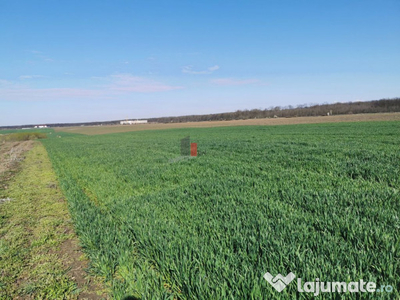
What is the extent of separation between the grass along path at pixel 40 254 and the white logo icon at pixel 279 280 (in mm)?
2196

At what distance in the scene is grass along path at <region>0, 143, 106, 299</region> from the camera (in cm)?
304

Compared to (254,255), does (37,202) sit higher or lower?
lower

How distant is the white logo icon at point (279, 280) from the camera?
231cm

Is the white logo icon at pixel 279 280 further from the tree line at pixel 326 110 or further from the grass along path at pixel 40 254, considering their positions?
the tree line at pixel 326 110

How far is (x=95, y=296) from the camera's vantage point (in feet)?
9.46

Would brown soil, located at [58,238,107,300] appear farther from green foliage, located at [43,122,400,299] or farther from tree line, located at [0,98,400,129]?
tree line, located at [0,98,400,129]

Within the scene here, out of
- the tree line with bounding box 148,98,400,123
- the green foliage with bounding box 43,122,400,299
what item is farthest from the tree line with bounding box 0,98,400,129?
the green foliage with bounding box 43,122,400,299

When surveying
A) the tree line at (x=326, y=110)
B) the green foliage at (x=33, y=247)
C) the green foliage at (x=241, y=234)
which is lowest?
the green foliage at (x=33, y=247)

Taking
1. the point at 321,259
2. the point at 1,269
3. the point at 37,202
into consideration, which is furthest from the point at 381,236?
the point at 37,202

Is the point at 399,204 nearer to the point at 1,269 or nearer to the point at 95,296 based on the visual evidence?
the point at 95,296

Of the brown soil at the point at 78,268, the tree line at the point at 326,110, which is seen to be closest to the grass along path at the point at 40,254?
the brown soil at the point at 78,268

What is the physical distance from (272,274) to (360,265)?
100 cm

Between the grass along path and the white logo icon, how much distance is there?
2196 mm

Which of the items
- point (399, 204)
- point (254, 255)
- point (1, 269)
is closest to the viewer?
point (254, 255)
